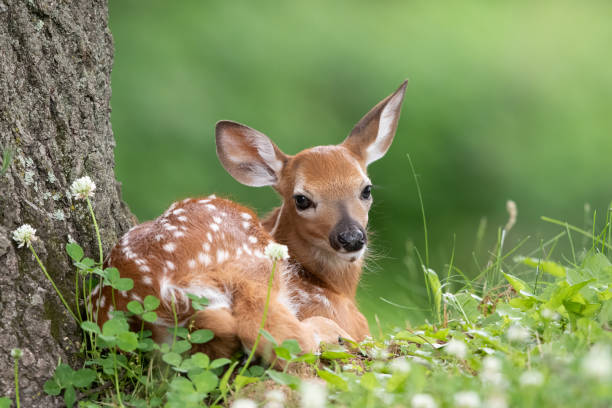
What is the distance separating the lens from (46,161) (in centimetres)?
288

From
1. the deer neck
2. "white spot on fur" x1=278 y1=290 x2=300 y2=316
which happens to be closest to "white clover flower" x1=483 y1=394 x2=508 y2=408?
"white spot on fur" x1=278 y1=290 x2=300 y2=316

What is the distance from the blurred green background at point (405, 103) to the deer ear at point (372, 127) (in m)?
1.47

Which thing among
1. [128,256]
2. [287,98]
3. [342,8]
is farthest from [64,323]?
[342,8]

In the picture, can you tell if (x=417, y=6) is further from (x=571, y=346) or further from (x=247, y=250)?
(x=571, y=346)

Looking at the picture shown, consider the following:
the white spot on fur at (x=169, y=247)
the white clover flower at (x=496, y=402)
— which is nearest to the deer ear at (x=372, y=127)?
the white spot on fur at (x=169, y=247)

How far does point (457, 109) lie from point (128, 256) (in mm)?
4568

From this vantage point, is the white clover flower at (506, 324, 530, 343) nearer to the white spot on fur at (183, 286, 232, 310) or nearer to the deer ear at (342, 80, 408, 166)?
the white spot on fur at (183, 286, 232, 310)

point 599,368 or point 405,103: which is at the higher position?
point 599,368

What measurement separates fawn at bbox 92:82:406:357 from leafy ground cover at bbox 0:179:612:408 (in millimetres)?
77

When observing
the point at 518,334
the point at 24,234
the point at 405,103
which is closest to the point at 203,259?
the point at 24,234

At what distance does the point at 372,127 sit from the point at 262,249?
1.11 meters

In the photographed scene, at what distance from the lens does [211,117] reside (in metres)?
6.11

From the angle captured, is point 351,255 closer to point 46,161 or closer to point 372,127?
point 372,127

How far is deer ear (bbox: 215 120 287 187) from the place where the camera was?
→ 3.86m
